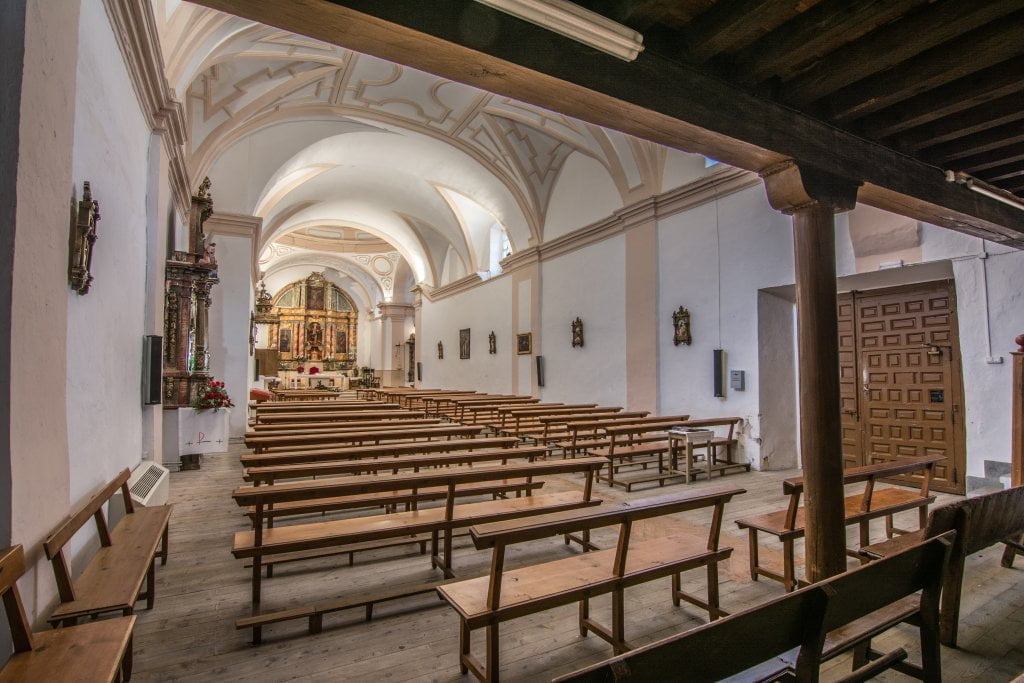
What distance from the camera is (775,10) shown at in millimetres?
2197

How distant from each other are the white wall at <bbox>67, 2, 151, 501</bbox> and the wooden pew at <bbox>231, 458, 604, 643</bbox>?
1.01m

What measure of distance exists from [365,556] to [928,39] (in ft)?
14.2

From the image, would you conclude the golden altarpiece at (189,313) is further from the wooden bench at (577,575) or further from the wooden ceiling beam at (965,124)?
the wooden ceiling beam at (965,124)

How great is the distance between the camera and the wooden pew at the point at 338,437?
180 inches

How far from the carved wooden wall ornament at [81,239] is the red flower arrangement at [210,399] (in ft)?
17.9

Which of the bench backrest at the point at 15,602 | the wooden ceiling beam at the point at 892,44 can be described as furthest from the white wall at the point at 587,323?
the bench backrest at the point at 15,602

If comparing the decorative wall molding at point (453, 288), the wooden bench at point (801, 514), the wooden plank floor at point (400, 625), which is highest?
the decorative wall molding at point (453, 288)

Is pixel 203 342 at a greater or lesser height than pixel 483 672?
greater

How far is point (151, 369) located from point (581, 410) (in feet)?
18.5

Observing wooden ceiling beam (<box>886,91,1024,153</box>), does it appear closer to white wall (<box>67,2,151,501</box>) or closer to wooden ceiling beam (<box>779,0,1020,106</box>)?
wooden ceiling beam (<box>779,0,1020,106</box>)

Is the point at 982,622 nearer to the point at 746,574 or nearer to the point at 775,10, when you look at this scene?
the point at 746,574

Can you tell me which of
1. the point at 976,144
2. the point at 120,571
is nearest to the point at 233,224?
the point at 120,571

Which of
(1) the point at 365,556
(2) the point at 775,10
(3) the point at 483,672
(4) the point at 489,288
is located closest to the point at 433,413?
(4) the point at 489,288

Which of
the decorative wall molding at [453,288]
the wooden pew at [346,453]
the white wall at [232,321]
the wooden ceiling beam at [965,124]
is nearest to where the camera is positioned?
the wooden ceiling beam at [965,124]
